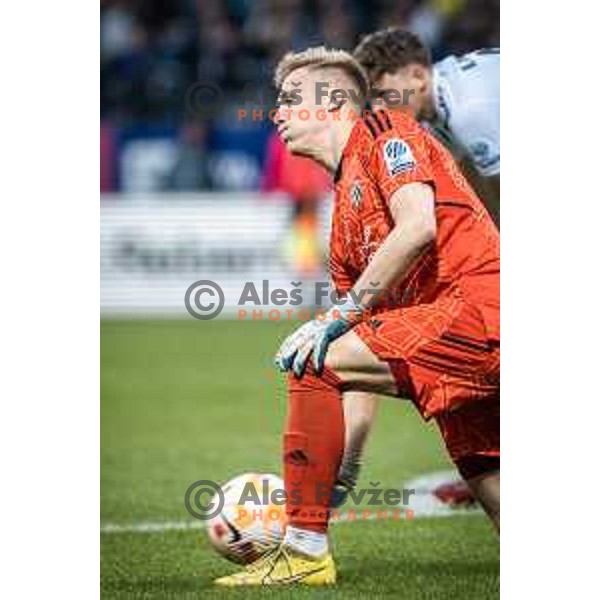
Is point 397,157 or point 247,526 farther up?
point 397,157

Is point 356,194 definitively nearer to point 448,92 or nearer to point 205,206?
point 448,92

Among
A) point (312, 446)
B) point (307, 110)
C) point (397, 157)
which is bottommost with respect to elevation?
point (312, 446)

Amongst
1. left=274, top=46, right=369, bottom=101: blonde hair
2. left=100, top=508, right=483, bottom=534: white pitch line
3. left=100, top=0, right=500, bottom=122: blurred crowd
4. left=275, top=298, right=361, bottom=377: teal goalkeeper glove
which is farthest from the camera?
left=100, top=0, right=500, bottom=122: blurred crowd

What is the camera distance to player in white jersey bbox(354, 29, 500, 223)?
734cm

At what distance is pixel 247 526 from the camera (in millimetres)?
6023

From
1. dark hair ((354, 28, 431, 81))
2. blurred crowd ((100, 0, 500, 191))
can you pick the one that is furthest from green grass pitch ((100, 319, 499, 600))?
blurred crowd ((100, 0, 500, 191))

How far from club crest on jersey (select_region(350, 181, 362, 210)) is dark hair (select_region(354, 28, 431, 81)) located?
1585 mm

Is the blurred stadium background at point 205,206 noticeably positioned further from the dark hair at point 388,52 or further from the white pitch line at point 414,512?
the dark hair at point 388,52

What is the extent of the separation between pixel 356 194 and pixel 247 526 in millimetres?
1255

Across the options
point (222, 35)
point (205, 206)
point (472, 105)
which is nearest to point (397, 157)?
point (472, 105)

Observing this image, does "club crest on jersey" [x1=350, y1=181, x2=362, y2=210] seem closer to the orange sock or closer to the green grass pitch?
the orange sock

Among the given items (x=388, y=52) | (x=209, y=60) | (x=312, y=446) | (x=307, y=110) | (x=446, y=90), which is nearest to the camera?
(x=312, y=446)
